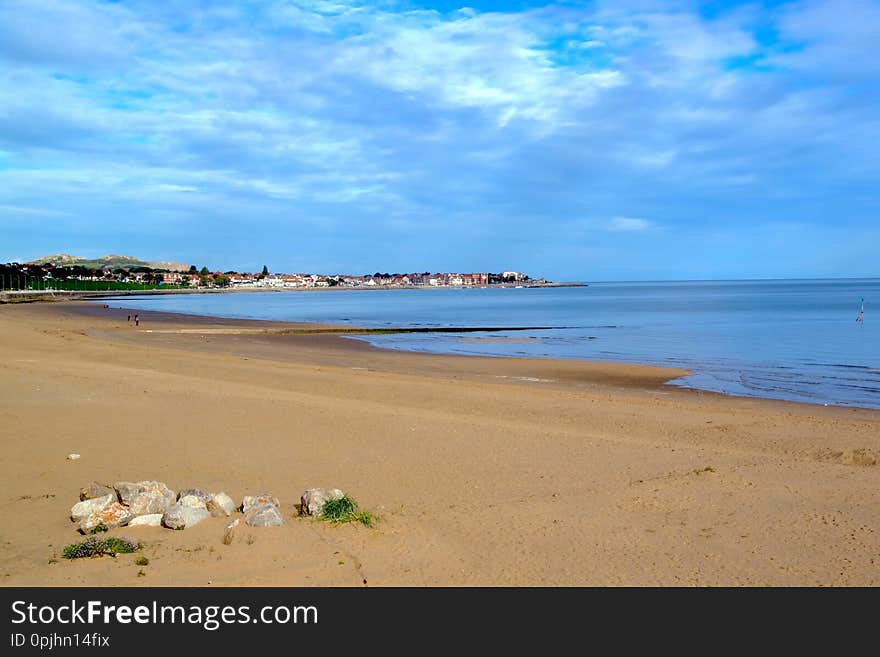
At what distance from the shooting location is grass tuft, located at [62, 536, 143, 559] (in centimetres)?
585

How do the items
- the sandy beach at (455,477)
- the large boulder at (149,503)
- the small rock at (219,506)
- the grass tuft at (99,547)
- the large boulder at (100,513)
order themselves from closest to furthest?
the grass tuft at (99,547) < the sandy beach at (455,477) < the large boulder at (100,513) < the large boulder at (149,503) < the small rock at (219,506)

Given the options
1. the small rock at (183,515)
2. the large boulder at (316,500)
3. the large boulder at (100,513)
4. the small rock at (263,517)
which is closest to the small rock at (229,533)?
the small rock at (263,517)

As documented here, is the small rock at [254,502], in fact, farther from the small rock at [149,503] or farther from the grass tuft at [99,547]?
the grass tuft at [99,547]

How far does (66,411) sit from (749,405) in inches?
579

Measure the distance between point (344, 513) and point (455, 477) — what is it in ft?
8.20

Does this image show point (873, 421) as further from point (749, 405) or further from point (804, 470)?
point (804, 470)

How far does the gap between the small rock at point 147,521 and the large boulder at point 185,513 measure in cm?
9

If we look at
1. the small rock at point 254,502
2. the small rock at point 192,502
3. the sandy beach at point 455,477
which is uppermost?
the small rock at point 192,502

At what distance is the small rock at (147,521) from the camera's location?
6.66m

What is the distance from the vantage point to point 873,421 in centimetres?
1491

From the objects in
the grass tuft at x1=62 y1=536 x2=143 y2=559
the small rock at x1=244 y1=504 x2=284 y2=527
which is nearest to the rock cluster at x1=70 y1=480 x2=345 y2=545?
the small rock at x1=244 y1=504 x2=284 y2=527

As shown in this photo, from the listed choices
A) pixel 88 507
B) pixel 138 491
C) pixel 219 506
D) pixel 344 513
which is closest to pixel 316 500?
pixel 344 513

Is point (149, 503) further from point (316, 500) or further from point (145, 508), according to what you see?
point (316, 500)
